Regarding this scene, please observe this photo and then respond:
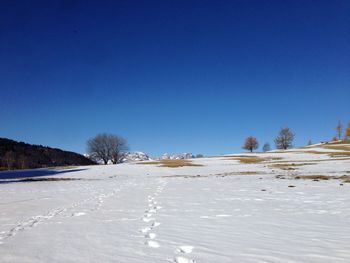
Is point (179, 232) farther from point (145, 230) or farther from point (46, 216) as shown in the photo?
point (46, 216)

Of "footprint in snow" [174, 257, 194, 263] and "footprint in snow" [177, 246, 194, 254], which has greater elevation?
"footprint in snow" [177, 246, 194, 254]

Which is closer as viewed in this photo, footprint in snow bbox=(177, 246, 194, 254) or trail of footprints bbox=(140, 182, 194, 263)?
trail of footprints bbox=(140, 182, 194, 263)

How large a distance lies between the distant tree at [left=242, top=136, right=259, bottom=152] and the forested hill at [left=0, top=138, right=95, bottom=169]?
62.5 meters

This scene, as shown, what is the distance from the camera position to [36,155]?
11500 centimetres

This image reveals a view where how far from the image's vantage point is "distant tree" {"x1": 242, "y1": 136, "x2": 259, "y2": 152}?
122 m

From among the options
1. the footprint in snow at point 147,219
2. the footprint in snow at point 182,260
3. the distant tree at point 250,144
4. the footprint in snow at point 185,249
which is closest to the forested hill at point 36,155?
the distant tree at point 250,144

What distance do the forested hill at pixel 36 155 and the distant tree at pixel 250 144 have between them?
6248 centimetres

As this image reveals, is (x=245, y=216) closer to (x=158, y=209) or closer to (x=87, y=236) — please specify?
(x=158, y=209)

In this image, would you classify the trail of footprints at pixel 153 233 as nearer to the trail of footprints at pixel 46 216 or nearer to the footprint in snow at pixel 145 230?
the footprint in snow at pixel 145 230

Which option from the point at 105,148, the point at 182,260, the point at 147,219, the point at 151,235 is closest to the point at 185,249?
the point at 182,260

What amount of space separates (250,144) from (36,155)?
276ft

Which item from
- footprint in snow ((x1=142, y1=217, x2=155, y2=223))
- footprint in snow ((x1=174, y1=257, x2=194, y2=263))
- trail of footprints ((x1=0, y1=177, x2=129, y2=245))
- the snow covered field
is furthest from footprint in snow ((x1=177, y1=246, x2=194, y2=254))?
trail of footprints ((x1=0, y1=177, x2=129, y2=245))

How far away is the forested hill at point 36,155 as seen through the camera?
317ft

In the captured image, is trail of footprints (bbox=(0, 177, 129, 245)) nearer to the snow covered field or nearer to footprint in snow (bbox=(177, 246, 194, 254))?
the snow covered field
